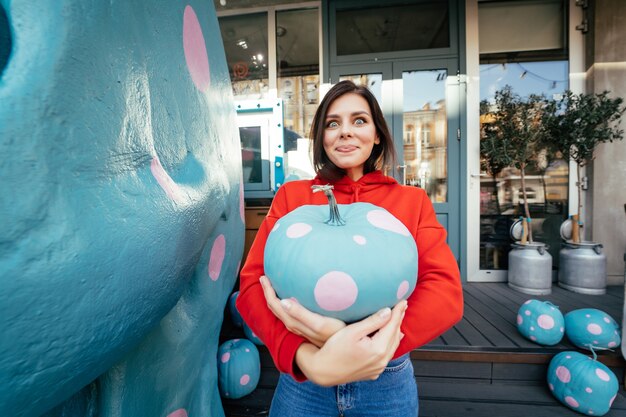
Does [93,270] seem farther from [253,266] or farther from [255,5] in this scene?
[255,5]

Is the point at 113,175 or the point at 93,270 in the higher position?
the point at 113,175

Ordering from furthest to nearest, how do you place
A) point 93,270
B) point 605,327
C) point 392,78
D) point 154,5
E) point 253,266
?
point 392,78
point 605,327
point 253,266
point 154,5
point 93,270

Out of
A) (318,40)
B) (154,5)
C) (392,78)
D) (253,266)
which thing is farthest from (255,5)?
(253,266)

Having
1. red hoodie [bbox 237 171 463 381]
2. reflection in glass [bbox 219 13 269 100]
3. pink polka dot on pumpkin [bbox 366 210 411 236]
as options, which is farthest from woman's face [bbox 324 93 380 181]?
reflection in glass [bbox 219 13 269 100]

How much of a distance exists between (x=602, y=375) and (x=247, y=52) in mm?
5014

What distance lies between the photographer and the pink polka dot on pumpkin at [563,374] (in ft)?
6.76

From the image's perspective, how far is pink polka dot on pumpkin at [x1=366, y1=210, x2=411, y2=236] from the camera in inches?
30.0

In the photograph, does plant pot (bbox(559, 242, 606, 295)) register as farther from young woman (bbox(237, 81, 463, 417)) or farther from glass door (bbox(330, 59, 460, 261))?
young woman (bbox(237, 81, 463, 417))

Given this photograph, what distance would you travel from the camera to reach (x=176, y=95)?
0.90 meters

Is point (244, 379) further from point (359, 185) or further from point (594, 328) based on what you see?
point (594, 328)

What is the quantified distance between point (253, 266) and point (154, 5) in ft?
2.54

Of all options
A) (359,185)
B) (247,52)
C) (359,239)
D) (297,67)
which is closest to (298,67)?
(297,67)

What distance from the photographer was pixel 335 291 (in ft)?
2.13

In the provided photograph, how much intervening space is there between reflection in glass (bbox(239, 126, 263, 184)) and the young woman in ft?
9.72
